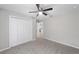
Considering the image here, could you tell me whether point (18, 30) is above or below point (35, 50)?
above

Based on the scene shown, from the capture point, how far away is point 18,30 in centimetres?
272

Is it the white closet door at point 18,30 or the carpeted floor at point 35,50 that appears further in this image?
the white closet door at point 18,30

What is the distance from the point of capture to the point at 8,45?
113 inches

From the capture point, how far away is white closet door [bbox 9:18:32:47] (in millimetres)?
2629

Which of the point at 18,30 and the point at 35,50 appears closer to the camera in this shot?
the point at 35,50

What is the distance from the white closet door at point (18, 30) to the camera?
8.63 ft

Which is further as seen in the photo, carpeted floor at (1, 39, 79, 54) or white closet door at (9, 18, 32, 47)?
white closet door at (9, 18, 32, 47)

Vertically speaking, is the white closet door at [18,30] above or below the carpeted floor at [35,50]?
above

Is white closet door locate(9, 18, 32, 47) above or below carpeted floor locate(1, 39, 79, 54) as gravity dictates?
above
